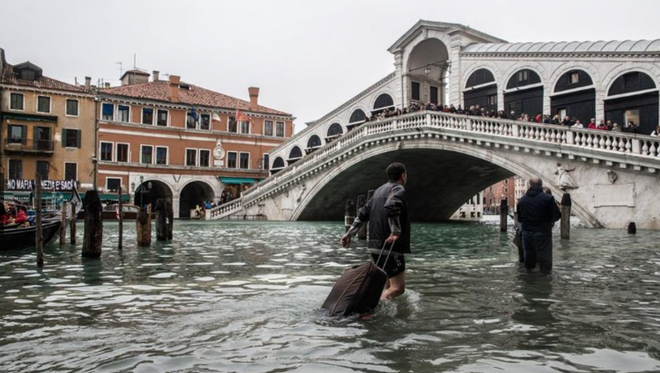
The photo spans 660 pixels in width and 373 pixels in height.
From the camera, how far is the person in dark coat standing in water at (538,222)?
7.99 m

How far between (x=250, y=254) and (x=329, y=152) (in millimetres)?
17898

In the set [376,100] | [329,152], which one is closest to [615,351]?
[329,152]

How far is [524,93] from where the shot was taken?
26.7m

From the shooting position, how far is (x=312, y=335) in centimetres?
457

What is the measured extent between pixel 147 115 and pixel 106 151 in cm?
359

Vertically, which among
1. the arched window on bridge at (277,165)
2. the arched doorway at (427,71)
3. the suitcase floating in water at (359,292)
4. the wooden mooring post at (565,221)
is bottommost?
the suitcase floating in water at (359,292)

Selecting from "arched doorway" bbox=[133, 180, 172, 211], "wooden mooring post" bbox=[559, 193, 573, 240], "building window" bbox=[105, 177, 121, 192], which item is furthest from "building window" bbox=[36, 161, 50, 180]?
"wooden mooring post" bbox=[559, 193, 573, 240]

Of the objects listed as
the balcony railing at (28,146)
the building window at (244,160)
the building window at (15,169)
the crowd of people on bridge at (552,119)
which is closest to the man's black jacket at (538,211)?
the crowd of people on bridge at (552,119)

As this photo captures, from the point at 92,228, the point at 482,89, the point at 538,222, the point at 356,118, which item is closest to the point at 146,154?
the point at 356,118

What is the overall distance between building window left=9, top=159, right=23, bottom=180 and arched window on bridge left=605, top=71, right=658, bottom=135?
31.5m

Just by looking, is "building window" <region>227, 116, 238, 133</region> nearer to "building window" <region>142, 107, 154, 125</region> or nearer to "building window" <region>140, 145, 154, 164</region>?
"building window" <region>142, 107, 154, 125</region>

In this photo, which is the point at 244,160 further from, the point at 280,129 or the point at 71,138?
the point at 71,138

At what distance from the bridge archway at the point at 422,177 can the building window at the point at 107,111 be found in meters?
15.1

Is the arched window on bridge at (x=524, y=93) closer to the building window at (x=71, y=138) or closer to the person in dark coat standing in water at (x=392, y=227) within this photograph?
the person in dark coat standing in water at (x=392, y=227)
